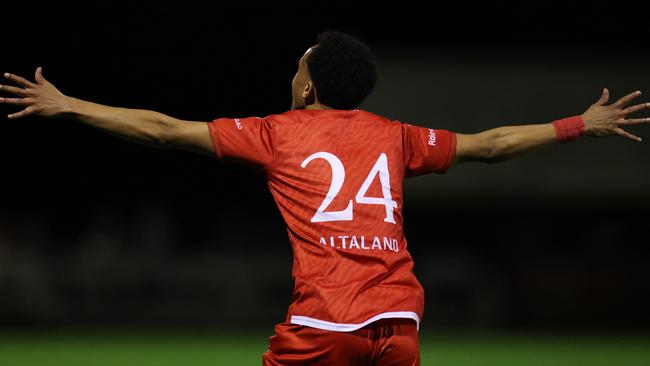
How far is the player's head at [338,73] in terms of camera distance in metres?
4.14

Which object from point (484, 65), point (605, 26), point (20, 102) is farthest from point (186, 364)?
point (605, 26)

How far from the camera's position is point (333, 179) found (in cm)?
386

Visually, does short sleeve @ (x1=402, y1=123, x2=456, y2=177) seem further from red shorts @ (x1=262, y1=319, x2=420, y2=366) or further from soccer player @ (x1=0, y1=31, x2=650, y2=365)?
red shorts @ (x1=262, y1=319, x2=420, y2=366)

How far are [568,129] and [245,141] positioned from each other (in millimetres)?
1509

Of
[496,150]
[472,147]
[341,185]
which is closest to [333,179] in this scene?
[341,185]

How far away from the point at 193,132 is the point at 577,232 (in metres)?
15.1

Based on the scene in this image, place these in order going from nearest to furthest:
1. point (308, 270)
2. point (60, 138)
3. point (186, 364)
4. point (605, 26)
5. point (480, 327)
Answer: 1. point (308, 270)
2. point (186, 364)
3. point (480, 327)
4. point (605, 26)
5. point (60, 138)

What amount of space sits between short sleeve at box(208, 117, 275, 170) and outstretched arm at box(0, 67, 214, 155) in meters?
0.05

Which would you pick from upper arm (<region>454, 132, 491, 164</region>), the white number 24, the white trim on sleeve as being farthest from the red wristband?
the white trim on sleeve

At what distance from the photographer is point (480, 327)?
52.9 ft

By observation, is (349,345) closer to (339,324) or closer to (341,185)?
(339,324)

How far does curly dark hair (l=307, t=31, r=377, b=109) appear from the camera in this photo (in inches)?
163

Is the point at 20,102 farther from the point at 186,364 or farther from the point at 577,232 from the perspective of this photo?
the point at 577,232

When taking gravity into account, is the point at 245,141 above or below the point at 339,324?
above
